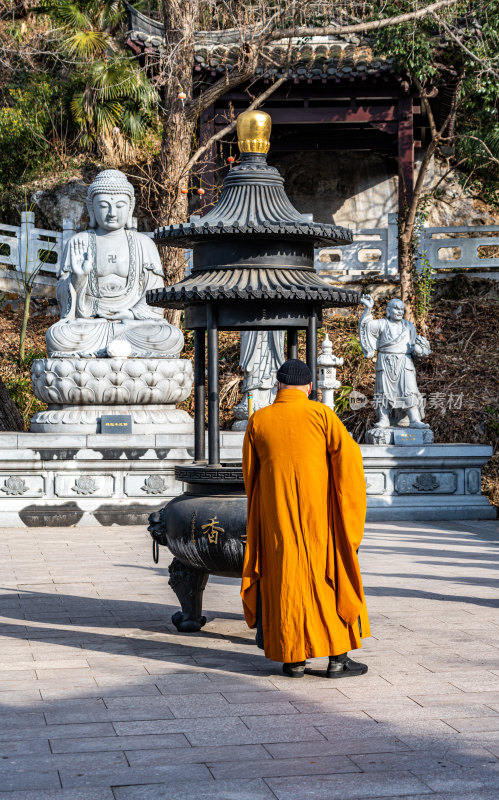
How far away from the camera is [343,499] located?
505 cm

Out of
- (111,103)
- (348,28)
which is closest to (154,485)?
(348,28)

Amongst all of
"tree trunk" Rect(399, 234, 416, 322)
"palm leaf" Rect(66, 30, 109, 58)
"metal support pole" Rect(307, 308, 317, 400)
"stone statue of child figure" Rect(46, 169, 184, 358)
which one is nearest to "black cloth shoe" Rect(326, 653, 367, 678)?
"metal support pole" Rect(307, 308, 317, 400)

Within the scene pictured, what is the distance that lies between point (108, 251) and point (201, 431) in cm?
628

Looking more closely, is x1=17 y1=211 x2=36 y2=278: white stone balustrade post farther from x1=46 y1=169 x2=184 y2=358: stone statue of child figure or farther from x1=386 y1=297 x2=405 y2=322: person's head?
x1=386 y1=297 x2=405 y2=322: person's head

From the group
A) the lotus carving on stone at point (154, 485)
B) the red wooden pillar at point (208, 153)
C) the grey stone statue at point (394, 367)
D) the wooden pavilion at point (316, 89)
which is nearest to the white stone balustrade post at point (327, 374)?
the grey stone statue at point (394, 367)

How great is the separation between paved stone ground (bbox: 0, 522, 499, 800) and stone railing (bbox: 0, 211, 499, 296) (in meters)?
11.4

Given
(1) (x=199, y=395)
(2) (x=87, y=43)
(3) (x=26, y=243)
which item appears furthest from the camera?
(2) (x=87, y=43)

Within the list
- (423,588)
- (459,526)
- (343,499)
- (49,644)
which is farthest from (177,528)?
(459,526)

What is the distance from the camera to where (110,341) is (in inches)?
477

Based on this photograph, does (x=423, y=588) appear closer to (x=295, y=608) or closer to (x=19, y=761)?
(x=295, y=608)

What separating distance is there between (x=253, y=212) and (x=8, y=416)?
798 centimetres

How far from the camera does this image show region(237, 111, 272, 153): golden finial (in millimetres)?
6492

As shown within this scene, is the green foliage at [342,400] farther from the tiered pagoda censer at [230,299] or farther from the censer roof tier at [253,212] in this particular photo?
the censer roof tier at [253,212]

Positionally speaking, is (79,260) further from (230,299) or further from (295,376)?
(295,376)
